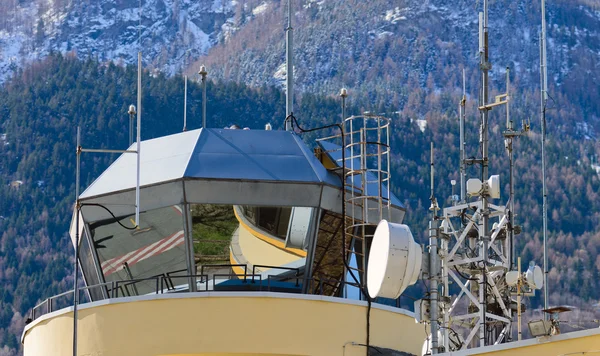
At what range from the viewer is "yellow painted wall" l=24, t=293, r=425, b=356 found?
27.2 meters

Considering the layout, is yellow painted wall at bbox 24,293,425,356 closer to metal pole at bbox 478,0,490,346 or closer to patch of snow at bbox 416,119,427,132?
metal pole at bbox 478,0,490,346

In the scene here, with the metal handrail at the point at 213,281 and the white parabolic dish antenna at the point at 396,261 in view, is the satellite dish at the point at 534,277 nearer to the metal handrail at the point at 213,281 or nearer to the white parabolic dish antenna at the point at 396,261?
the metal handrail at the point at 213,281

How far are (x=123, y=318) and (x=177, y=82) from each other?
13843 centimetres

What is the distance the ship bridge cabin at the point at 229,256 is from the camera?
1073 inches

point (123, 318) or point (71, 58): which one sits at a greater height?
point (71, 58)

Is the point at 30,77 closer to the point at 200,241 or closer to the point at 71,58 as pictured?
the point at 71,58

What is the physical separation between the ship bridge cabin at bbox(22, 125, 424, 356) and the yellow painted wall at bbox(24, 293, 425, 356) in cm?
2

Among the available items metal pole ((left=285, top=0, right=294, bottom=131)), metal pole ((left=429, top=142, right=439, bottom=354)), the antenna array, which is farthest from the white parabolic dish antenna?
metal pole ((left=285, top=0, right=294, bottom=131))

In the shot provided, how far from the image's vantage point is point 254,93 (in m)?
158

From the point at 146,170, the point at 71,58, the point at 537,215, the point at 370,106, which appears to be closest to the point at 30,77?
the point at 71,58

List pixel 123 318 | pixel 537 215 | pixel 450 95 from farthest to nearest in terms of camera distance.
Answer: pixel 450 95 < pixel 537 215 < pixel 123 318

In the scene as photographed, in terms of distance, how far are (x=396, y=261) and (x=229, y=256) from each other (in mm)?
4768

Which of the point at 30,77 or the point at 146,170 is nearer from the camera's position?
the point at 146,170

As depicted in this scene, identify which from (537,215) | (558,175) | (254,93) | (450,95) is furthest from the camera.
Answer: (450,95)
